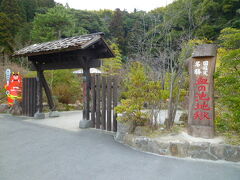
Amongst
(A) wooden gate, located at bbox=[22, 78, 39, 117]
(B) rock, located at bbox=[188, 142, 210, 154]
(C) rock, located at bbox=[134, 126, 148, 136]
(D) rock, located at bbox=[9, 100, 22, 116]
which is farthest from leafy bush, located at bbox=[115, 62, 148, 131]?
(D) rock, located at bbox=[9, 100, 22, 116]

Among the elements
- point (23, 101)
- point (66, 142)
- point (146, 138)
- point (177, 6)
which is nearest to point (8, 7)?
point (23, 101)

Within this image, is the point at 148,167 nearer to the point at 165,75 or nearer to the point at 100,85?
the point at 165,75

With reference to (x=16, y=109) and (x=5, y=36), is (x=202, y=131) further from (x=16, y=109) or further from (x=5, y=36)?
(x=5, y=36)

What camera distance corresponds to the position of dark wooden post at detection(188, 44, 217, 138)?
4.21 m

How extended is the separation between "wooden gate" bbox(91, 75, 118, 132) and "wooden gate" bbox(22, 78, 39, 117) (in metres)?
3.62

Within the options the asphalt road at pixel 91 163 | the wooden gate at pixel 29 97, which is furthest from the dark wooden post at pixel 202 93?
the wooden gate at pixel 29 97

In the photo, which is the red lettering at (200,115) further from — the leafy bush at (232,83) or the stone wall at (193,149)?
the stone wall at (193,149)

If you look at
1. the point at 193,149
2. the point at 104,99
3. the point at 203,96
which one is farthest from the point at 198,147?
the point at 104,99

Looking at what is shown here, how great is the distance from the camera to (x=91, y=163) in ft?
11.6

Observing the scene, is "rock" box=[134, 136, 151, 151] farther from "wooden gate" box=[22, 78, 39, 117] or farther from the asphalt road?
"wooden gate" box=[22, 78, 39, 117]

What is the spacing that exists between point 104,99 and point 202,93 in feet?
9.57

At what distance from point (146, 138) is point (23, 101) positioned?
7020mm

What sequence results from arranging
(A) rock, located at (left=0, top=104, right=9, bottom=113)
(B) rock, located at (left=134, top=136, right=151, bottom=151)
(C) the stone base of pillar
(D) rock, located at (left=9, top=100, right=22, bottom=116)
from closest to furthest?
(C) the stone base of pillar, (B) rock, located at (left=134, top=136, right=151, bottom=151), (D) rock, located at (left=9, top=100, right=22, bottom=116), (A) rock, located at (left=0, top=104, right=9, bottom=113)

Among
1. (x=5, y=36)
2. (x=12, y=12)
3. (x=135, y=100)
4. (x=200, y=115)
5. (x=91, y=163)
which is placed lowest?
(x=91, y=163)
